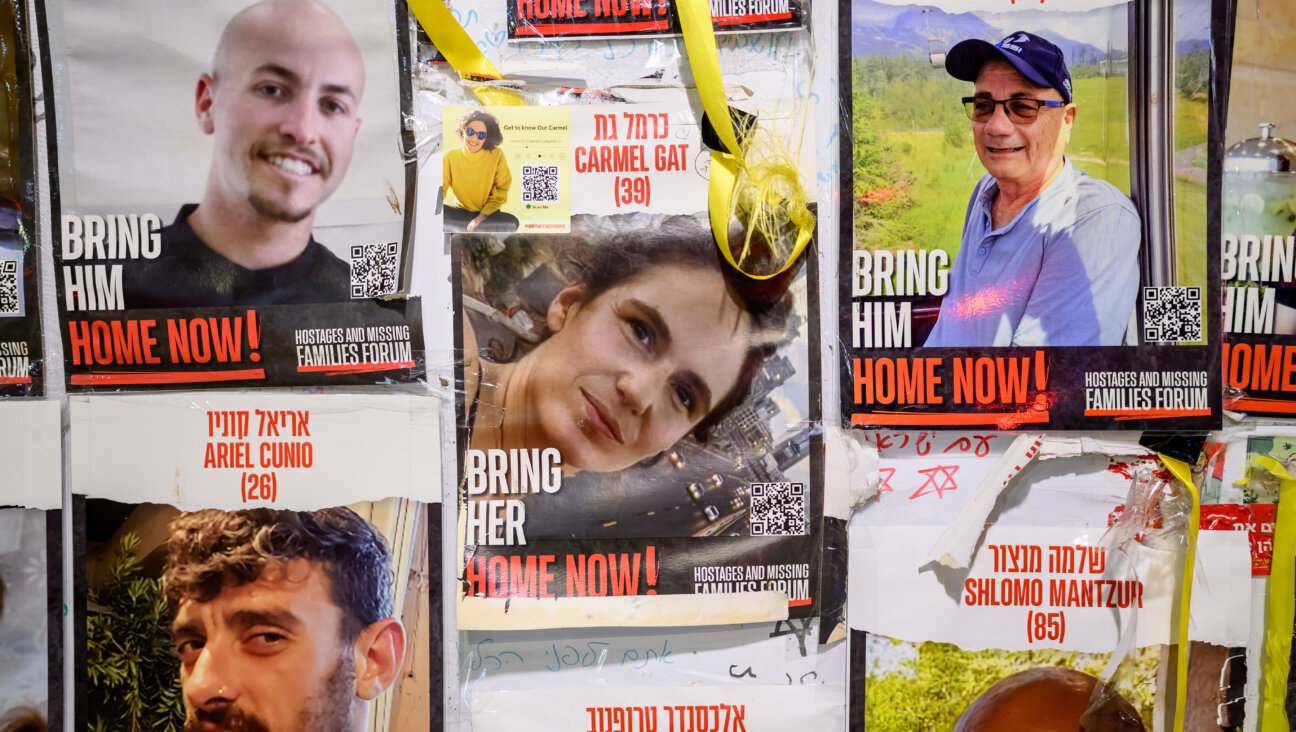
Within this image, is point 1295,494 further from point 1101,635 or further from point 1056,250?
point 1056,250

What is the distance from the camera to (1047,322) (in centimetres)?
87

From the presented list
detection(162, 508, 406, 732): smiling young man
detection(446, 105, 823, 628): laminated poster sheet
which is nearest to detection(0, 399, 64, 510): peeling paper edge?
detection(162, 508, 406, 732): smiling young man

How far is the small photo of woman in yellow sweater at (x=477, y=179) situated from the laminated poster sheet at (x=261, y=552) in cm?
22

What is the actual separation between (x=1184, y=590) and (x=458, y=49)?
1.02 m

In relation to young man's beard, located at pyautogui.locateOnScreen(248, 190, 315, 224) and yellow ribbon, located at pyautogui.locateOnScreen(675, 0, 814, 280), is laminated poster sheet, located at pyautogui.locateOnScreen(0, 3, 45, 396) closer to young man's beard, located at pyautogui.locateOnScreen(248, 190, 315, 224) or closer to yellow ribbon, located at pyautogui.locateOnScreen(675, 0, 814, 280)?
young man's beard, located at pyautogui.locateOnScreen(248, 190, 315, 224)

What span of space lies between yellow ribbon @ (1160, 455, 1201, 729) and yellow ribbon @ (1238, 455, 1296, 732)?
81mm

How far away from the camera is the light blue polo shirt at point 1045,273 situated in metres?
0.87

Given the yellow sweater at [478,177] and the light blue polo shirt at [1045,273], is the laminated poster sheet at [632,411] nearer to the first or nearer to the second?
the yellow sweater at [478,177]

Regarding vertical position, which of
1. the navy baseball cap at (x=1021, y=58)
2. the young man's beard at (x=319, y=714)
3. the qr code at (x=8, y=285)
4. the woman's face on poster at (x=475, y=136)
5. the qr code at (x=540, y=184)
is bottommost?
the young man's beard at (x=319, y=714)

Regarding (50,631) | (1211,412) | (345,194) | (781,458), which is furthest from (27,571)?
(1211,412)

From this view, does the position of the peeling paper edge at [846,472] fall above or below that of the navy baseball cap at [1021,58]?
below

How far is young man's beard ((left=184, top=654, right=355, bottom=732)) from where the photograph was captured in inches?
35.2

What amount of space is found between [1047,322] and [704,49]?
19.2 inches

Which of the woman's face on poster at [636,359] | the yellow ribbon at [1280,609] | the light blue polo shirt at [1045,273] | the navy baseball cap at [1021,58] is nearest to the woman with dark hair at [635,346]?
the woman's face on poster at [636,359]
